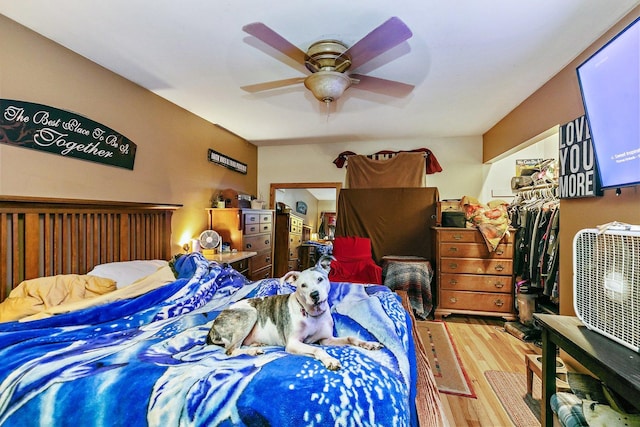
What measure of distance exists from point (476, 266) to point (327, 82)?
266 cm

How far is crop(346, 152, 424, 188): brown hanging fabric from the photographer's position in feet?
14.4

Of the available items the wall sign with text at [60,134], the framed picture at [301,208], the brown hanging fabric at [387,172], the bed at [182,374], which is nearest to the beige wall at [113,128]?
the wall sign with text at [60,134]

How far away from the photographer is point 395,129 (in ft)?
13.3

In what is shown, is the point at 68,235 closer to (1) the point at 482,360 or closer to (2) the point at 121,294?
(2) the point at 121,294

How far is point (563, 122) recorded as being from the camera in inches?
88.3

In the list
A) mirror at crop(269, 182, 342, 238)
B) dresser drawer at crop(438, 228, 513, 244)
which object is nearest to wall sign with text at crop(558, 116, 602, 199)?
dresser drawer at crop(438, 228, 513, 244)

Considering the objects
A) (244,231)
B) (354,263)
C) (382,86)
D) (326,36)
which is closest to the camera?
(326,36)

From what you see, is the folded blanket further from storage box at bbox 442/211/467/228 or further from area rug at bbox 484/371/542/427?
area rug at bbox 484/371/542/427

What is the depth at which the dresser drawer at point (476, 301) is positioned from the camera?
3.16 meters

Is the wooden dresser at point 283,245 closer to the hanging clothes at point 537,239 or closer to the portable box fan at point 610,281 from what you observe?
the hanging clothes at point 537,239

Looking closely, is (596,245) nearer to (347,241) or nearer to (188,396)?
(188,396)

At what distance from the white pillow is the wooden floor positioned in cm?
232

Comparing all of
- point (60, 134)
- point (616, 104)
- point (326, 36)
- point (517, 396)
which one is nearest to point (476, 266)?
point (517, 396)

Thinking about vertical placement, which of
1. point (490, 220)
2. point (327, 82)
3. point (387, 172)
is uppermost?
point (327, 82)
